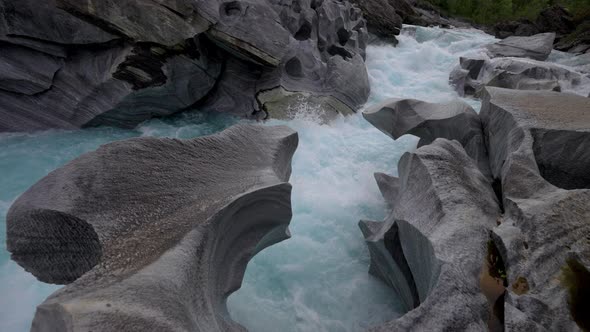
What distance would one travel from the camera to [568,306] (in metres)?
2.47

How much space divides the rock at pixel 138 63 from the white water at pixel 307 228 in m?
0.50

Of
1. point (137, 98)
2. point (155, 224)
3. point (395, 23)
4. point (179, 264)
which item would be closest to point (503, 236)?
point (179, 264)

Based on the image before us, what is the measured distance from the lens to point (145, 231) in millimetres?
2582

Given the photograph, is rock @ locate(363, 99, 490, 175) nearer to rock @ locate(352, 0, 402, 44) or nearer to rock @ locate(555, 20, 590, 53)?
rock @ locate(352, 0, 402, 44)

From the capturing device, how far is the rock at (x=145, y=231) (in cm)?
190

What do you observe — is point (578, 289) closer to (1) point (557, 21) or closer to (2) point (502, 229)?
(2) point (502, 229)

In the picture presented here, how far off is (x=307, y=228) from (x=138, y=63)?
5.27 metres

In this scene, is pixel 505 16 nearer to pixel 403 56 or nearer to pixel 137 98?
pixel 403 56

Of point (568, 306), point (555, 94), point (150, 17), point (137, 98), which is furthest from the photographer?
point (137, 98)

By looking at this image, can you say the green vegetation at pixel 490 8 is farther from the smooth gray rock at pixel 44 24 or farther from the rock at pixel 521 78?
the smooth gray rock at pixel 44 24

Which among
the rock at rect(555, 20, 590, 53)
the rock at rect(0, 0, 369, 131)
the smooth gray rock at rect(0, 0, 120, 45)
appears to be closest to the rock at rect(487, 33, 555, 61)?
the rock at rect(555, 20, 590, 53)

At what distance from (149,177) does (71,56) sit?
21.5ft

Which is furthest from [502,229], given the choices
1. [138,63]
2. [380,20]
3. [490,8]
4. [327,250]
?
[490,8]

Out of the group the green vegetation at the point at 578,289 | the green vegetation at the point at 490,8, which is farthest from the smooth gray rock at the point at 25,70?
the green vegetation at the point at 490,8
